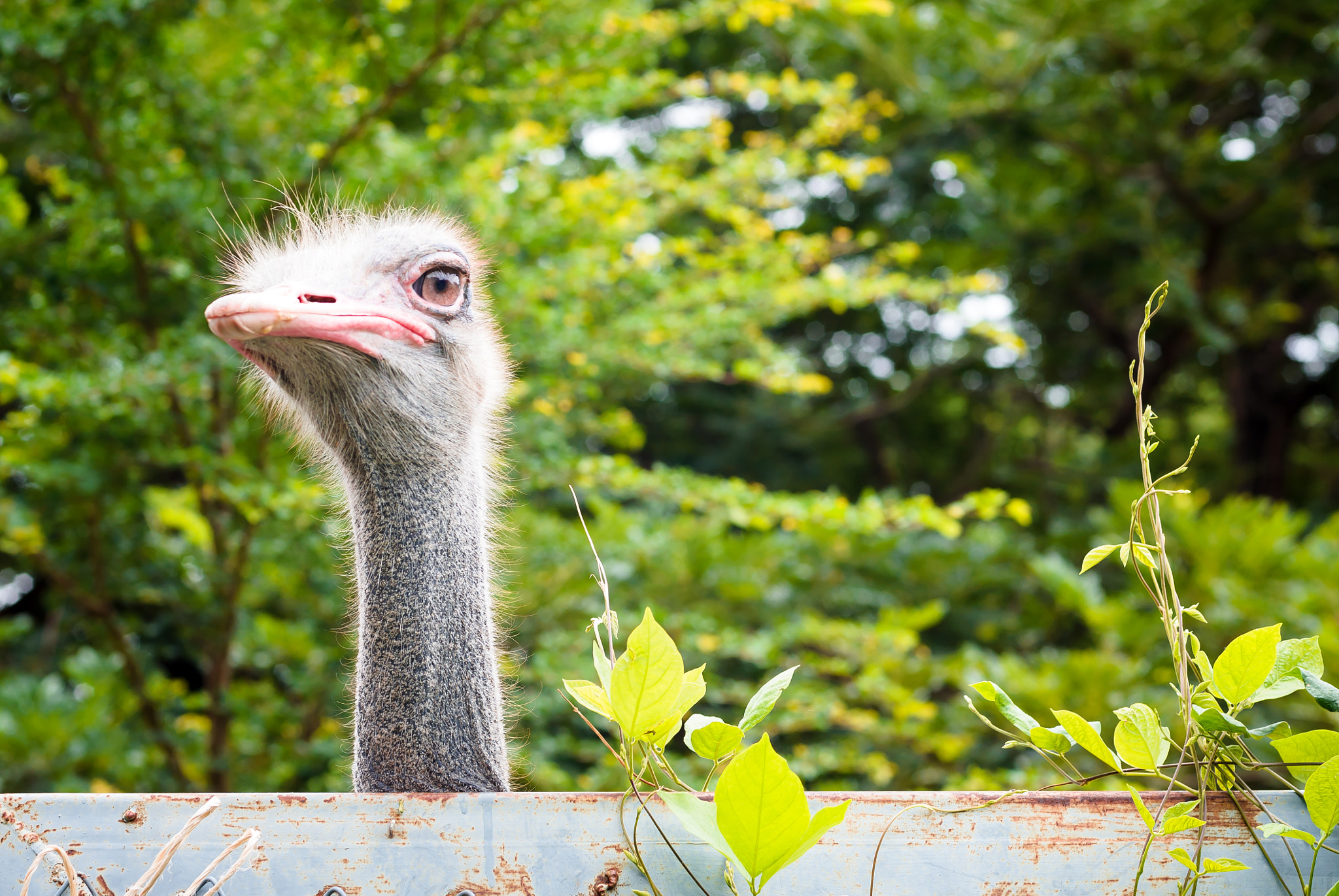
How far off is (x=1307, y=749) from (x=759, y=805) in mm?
449

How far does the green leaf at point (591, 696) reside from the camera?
79 cm

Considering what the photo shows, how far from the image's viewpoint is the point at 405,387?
4.23 ft

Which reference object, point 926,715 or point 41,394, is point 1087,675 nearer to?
point 926,715

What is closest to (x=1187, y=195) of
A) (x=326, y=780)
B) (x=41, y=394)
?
(x=326, y=780)

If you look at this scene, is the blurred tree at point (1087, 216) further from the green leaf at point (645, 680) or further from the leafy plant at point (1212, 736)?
the green leaf at point (645, 680)

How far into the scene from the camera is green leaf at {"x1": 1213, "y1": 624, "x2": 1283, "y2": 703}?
800 millimetres

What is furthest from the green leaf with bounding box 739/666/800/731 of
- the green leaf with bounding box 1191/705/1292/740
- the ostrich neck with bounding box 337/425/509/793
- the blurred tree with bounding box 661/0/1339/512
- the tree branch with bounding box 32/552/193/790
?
the blurred tree with bounding box 661/0/1339/512

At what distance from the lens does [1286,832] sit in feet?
2.55

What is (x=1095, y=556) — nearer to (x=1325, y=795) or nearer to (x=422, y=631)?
(x=1325, y=795)

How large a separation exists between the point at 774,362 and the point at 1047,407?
3.64 m

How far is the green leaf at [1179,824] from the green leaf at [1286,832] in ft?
0.24

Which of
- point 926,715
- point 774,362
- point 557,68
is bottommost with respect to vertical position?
point 926,715

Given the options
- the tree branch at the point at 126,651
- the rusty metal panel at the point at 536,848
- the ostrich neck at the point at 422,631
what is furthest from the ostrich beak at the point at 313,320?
the tree branch at the point at 126,651

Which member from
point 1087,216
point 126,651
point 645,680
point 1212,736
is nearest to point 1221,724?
point 1212,736
